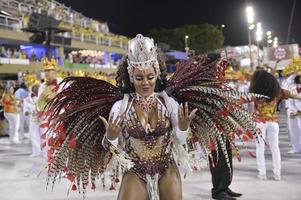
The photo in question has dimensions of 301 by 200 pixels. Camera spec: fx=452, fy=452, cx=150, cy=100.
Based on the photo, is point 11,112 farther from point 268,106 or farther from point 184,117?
point 184,117

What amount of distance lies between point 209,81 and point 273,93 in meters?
2.79

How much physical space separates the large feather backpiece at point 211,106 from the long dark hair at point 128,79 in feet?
0.21

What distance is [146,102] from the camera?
3270 millimetres

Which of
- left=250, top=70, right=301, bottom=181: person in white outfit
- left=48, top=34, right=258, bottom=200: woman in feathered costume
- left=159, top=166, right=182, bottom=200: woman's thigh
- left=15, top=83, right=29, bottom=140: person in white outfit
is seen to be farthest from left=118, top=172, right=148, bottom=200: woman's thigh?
left=15, top=83, right=29, bottom=140: person in white outfit

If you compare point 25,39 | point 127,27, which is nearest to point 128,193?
point 25,39

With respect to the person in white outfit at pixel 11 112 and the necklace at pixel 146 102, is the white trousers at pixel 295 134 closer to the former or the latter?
the necklace at pixel 146 102

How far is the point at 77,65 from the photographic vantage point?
33.6 metres

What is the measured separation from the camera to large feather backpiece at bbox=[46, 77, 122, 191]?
328 centimetres

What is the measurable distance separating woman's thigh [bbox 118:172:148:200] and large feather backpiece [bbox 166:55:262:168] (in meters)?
0.63

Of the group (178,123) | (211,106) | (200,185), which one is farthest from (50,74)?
(178,123)

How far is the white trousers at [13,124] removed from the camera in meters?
12.5

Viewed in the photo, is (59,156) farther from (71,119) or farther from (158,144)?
(158,144)

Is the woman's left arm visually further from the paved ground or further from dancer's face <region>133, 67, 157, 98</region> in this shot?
the paved ground

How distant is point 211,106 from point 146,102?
492 mm
